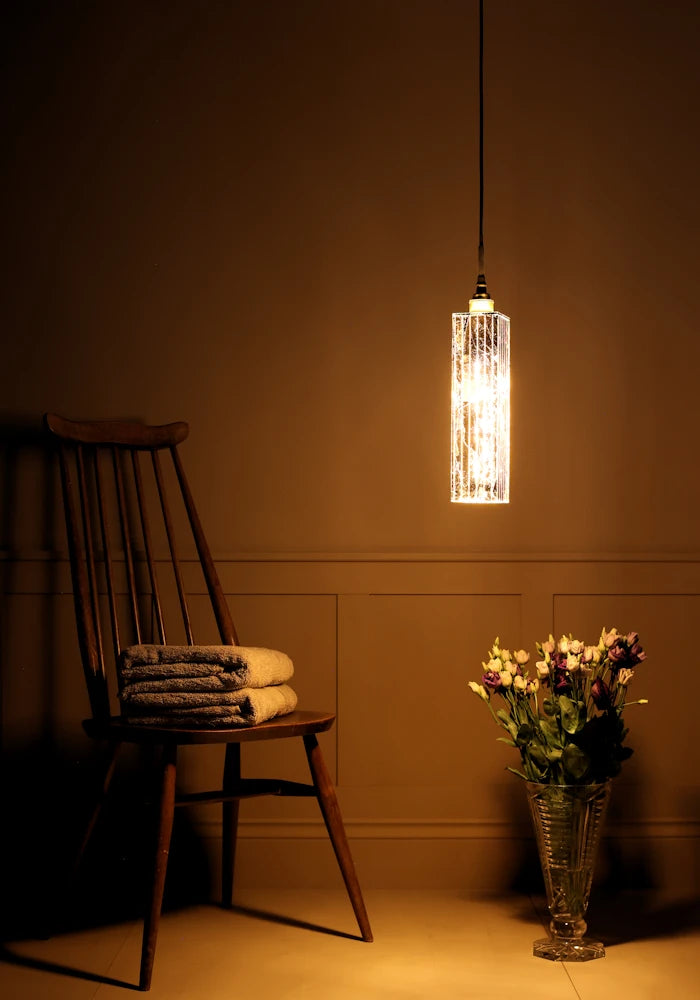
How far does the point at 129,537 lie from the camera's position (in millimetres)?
2553

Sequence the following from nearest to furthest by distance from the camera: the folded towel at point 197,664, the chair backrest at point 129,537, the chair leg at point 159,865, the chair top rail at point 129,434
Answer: the chair leg at point 159,865 → the folded towel at point 197,664 → the chair backrest at point 129,537 → the chair top rail at point 129,434

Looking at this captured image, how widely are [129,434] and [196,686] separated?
719 mm

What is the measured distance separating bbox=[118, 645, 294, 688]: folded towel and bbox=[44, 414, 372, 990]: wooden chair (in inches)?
3.7

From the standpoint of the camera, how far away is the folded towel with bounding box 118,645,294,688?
212cm

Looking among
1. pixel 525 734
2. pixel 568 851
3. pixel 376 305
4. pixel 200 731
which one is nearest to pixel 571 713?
pixel 525 734

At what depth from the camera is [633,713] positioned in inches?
106

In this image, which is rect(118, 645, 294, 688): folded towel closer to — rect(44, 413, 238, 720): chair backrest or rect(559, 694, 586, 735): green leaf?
rect(44, 413, 238, 720): chair backrest

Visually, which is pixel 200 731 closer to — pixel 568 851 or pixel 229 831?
pixel 229 831

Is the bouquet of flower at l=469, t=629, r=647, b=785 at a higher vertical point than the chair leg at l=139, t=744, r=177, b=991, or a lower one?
higher

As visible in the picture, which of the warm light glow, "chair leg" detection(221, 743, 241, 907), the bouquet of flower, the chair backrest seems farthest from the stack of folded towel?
the warm light glow

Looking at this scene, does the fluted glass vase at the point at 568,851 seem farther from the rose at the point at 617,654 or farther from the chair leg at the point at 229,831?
the chair leg at the point at 229,831

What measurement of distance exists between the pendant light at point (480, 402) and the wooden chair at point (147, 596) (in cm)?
58

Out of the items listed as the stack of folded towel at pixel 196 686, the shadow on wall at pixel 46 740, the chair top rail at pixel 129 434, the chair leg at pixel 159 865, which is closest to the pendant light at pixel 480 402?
the stack of folded towel at pixel 196 686

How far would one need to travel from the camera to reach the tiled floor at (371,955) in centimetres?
202
